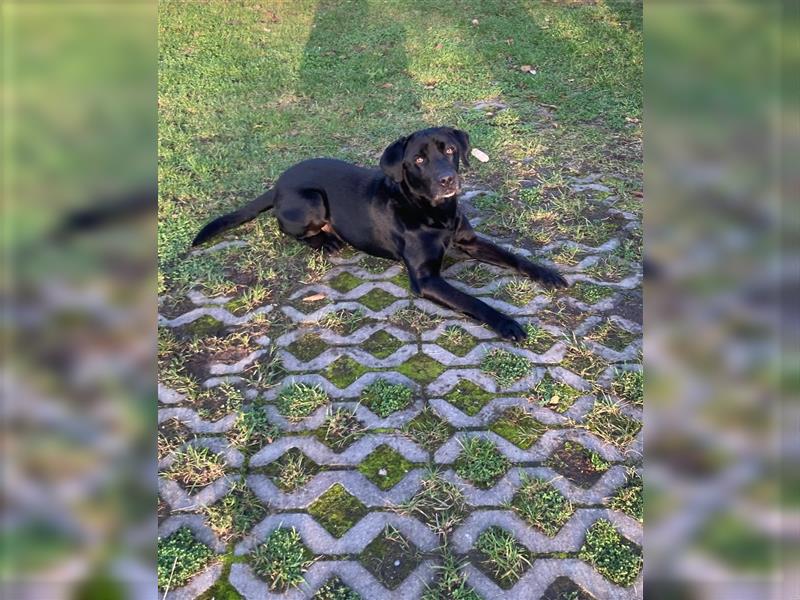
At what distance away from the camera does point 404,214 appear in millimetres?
3943

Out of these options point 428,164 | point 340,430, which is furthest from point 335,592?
point 428,164

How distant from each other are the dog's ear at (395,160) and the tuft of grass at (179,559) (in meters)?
2.46

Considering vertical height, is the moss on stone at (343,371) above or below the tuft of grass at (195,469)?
above

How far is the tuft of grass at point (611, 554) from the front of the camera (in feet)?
7.22

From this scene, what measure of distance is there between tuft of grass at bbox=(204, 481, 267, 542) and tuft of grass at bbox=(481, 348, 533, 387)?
4.48 ft

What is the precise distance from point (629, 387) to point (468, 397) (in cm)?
82

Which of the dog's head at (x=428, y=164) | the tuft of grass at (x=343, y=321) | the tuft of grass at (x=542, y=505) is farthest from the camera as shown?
the dog's head at (x=428, y=164)

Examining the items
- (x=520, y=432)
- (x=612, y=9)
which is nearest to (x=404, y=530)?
(x=520, y=432)

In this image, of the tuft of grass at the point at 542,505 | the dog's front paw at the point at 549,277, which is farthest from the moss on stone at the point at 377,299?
the tuft of grass at the point at 542,505

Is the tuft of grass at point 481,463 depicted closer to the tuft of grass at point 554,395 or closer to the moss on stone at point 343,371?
the tuft of grass at point 554,395

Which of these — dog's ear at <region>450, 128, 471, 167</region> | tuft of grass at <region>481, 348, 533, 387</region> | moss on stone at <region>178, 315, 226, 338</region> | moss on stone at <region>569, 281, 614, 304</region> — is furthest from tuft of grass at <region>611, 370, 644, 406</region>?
moss on stone at <region>178, 315, 226, 338</region>

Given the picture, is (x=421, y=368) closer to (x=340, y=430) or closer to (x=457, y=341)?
(x=457, y=341)

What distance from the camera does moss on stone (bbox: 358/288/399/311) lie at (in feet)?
12.5

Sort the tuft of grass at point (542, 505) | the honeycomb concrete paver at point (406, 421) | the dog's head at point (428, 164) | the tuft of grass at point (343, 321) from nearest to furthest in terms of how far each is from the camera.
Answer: the honeycomb concrete paver at point (406, 421) < the tuft of grass at point (542, 505) < the tuft of grass at point (343, 321) < the dog's head at point (428, 164)
